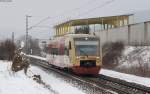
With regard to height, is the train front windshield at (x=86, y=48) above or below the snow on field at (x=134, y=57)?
above

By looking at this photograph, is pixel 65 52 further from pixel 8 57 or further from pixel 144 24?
pixel 8 57

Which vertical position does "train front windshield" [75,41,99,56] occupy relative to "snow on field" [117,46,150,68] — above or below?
above

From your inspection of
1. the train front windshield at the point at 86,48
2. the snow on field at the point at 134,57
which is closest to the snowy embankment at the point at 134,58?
the snow on field at the point at 134,57

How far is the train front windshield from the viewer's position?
33.9 m

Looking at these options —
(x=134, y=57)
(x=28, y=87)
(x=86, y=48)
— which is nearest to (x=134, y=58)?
(x=134, y=57)

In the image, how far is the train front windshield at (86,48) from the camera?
3394 centimetres

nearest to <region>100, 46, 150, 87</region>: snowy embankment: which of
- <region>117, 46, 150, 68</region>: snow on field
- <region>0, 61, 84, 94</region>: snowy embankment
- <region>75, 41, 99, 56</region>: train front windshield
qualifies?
<region>117, 46, 150, 68</region>: snow on field

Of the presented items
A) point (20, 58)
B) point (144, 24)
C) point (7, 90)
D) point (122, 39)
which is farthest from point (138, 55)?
point (7, 90)

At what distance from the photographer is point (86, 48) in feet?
112

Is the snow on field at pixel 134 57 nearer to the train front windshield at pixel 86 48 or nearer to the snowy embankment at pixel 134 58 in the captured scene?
the snowy embankment at pixel 134 58

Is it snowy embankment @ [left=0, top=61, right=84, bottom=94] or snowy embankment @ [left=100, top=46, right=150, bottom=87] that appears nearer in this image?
snowy embankment @ [left=0, top=61, right=84, bottom=94]

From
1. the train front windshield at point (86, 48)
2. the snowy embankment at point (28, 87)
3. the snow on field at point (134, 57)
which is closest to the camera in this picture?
the snowy embankment at point (28, 87)

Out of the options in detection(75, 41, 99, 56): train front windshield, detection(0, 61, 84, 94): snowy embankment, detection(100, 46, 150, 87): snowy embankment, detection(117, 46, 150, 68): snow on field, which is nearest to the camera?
detection(0, 61, 84, 94): snowy embankment

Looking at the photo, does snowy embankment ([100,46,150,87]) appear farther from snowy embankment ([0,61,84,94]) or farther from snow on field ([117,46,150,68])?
snowy embankment ([0,61,84,94])
